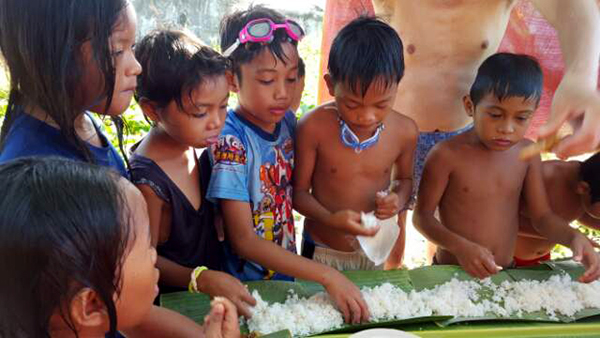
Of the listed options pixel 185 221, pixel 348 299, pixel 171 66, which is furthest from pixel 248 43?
pixel 348 299

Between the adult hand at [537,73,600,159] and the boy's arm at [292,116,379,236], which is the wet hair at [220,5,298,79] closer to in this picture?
the boy's arm at [292,116,379,236]

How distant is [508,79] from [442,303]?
33.4 inches

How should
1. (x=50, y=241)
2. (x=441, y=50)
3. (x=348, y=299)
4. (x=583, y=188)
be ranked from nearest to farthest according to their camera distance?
(x=50, y=241), (x=348, y=299), (x=583, y=188), (x=441, y=50)

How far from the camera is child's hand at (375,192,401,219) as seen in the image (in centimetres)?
175

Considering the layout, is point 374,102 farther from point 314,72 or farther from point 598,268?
point 314,72

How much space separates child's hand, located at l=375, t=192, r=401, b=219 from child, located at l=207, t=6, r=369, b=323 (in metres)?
0.32

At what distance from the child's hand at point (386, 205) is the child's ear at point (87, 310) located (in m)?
1.00

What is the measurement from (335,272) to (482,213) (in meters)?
0.74

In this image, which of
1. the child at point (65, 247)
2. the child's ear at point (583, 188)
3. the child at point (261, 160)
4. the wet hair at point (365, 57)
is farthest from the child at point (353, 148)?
the child at point (65, 247)

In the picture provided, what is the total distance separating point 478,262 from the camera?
168 centimetres

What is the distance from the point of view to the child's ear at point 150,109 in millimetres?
1547

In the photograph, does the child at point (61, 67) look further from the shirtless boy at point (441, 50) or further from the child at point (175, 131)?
the shirtless boy at point (441, 50)

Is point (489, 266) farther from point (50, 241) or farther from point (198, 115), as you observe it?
point (50, 241)

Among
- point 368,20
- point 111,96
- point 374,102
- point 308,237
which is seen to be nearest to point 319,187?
point 308,237
